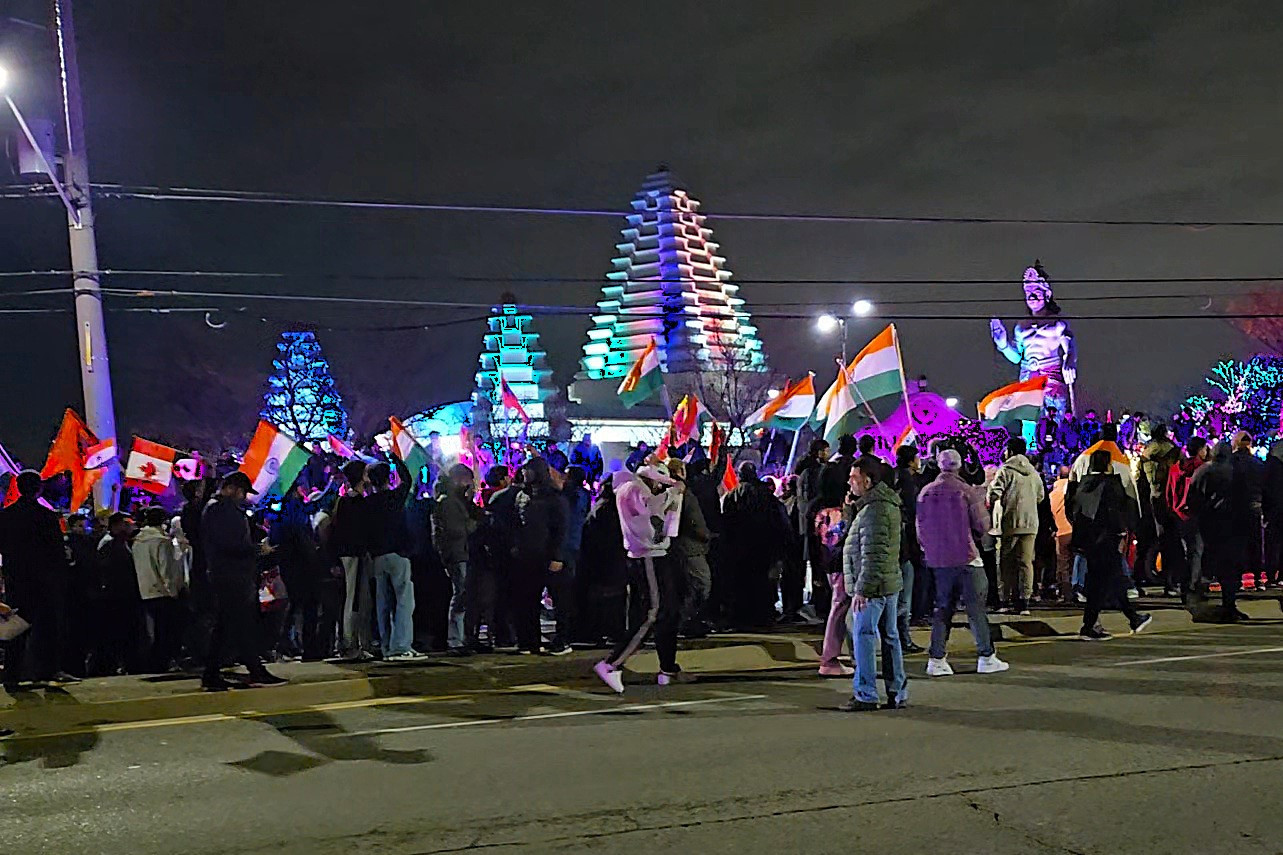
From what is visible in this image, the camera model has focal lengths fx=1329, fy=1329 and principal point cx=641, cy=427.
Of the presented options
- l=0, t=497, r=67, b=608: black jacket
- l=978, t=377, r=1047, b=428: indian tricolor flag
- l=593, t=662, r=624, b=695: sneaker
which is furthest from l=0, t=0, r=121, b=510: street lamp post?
l=978, t=377, r=1047, b=428: indian tricolor flag

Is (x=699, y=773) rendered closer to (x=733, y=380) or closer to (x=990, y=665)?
(x=990, y=665)

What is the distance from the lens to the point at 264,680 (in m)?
11.1

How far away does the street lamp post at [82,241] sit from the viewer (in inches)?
693

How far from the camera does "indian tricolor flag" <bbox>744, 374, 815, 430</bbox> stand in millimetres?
20984

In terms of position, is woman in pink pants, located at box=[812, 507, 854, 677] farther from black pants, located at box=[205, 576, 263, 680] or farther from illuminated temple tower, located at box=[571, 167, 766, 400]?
illuminated temple tower, located at box=[571, 167, 766, 400]

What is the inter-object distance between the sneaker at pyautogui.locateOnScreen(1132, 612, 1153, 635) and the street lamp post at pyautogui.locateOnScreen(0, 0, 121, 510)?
501 inches

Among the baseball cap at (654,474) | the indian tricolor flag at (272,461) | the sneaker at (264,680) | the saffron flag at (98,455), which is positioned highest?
the saffron flag at (98,455)

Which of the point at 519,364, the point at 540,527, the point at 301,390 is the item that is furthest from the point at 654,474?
the point at 519,364

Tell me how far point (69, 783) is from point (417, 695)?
3.71 m

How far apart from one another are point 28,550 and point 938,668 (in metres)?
7.76

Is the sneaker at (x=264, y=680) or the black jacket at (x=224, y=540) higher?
the black jacket at (x=224, y=540)

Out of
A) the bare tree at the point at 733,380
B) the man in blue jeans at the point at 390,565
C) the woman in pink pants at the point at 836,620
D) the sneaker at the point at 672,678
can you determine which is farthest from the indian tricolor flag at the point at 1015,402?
the bare tree at the point at 733,380

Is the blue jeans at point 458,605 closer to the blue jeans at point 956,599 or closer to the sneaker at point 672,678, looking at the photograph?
the sneaker at point 672,678

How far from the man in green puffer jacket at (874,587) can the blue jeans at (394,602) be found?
4564 millimetres
